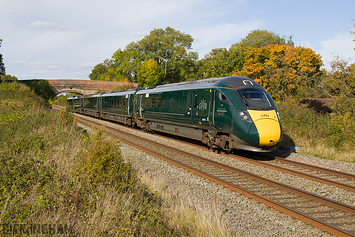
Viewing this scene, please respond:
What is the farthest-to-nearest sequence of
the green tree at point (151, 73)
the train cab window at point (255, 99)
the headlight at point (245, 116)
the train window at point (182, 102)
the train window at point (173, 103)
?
the green tree at point (151, 73) → the train window at point (173, 103) → the train window at point (182, 102) → the train cab window at point (255, 99) → the headlight at point (245, 116)

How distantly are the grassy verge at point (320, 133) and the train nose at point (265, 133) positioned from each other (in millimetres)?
3377

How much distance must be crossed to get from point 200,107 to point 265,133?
3388 millimetres

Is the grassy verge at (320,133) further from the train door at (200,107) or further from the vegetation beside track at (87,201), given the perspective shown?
the vegetation beside track at (87,201)

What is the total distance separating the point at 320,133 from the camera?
45.4 ft

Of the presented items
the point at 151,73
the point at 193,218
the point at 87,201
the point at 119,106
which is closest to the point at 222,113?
the point at 193,218

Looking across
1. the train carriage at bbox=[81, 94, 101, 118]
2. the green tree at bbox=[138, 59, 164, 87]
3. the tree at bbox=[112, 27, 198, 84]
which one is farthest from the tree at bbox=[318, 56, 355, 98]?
the tree at bbox=[112, 27, 198, 84]

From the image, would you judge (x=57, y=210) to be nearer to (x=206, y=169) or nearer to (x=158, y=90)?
(x=206, y=169)

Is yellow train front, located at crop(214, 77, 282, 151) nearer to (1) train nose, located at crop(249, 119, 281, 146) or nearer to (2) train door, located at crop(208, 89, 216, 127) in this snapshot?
(1) train nose, located at crop(249, 119, 281, 146)

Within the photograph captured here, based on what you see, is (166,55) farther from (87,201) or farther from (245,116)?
(87,201)

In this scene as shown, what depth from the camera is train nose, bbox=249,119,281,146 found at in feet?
31.5

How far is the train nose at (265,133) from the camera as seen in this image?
31.5 feet

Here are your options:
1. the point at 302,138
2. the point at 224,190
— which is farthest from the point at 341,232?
the point at 302,138

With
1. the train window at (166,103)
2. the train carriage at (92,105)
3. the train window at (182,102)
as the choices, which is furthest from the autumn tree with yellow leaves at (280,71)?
the train carriage at (92,105)

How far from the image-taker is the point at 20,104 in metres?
18.5
